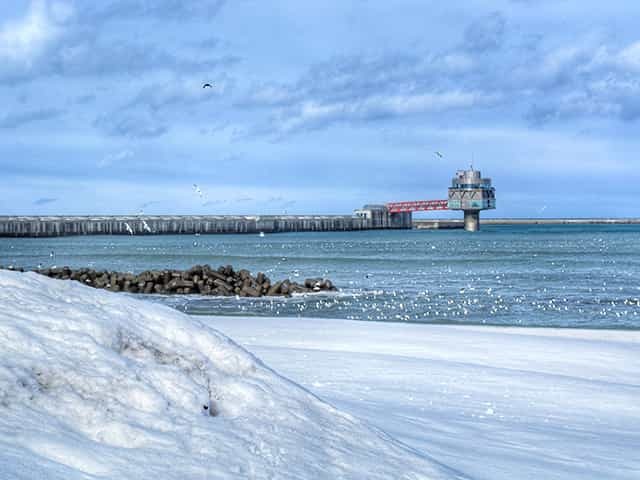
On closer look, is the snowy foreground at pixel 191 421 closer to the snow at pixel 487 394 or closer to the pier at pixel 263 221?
the snow at pixel 487 394

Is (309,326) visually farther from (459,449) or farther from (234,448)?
(234,448)

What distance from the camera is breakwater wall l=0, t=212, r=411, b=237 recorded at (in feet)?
280

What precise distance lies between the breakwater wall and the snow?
3201 inches

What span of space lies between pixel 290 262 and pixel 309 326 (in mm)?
31508

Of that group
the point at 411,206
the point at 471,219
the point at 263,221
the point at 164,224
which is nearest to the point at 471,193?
the point at 471,219

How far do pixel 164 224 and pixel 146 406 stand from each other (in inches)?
3720

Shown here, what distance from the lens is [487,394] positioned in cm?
535

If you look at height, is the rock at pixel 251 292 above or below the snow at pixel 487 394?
below

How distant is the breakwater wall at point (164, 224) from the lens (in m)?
85.2

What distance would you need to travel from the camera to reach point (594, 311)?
17.9 m

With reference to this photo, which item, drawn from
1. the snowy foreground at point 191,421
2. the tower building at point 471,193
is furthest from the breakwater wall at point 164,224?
the snowy foreground at point 191,421

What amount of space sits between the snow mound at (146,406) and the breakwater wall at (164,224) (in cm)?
8650

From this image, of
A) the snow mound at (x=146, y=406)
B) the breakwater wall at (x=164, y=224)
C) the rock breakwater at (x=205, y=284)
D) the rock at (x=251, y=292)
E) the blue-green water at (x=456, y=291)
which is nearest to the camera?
the snow mound at (x=146, y=406)

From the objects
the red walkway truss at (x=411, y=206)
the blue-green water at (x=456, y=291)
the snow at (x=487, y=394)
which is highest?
the red walkway truss at (x=411, y=206)
